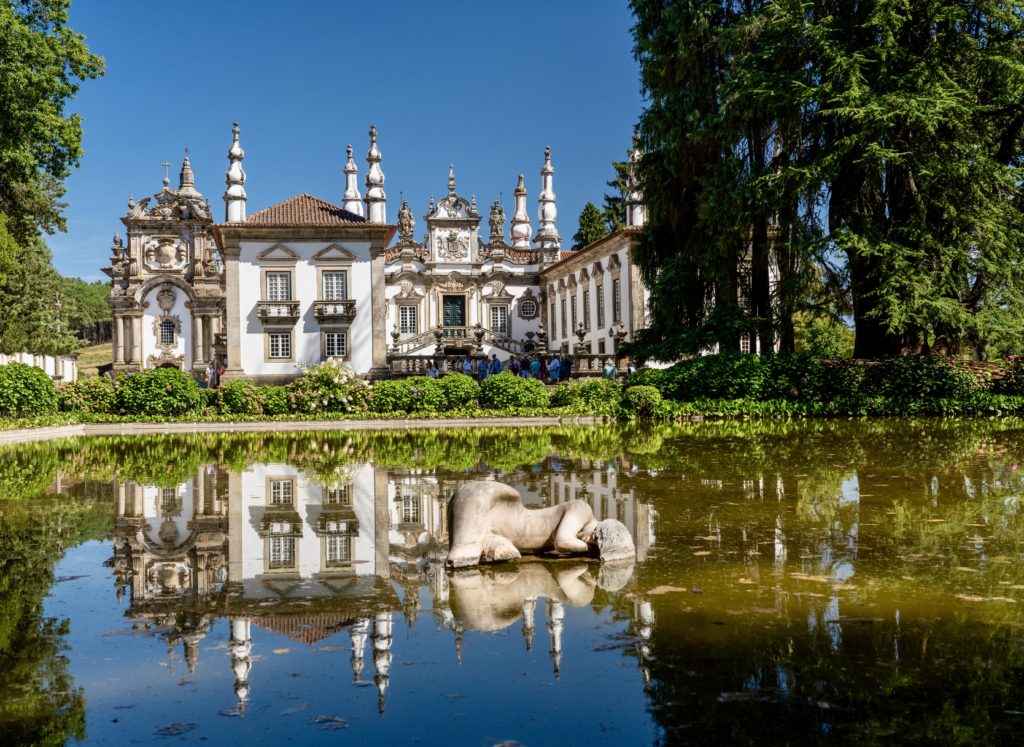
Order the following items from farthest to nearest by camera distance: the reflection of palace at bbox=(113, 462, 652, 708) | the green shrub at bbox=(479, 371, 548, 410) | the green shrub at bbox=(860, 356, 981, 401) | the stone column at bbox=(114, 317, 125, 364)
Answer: the stone column at bbox=(114, 317, 125, 364) < the green shrub at bbox=(479, 371, 548, 410) < the green shrub at bbox=(860, 356, 981, 401) < the reflection of palace at bbox=(113, 462, 652, 708)

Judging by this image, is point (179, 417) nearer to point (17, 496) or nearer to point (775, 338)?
point (17, 496)

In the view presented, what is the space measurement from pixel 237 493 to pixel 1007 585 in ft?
24.3

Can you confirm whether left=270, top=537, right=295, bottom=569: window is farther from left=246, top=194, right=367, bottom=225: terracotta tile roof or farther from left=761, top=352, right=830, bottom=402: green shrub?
left=246, top=194, right=367, bottom=225: terracotta tile roof

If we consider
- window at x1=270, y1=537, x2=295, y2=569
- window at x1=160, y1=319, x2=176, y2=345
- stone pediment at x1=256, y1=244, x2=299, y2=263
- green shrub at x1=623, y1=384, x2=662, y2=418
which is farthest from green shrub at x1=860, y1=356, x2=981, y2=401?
window at x1=160, y1=319, x2=176, y2=345

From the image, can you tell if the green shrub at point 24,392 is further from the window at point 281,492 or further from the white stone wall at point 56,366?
the white stone wall at point 56,366

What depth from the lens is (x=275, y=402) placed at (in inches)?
886

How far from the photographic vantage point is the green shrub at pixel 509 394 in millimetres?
22766

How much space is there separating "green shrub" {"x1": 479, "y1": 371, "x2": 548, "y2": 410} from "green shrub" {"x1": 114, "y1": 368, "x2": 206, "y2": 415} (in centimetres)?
746

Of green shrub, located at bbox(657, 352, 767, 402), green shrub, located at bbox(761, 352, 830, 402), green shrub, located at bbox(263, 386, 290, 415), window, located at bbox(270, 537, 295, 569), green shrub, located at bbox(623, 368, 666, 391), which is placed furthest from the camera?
green shrub, located at bbox(263, 386, 290, 415)

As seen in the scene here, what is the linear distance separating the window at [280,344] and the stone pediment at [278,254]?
2740 mm

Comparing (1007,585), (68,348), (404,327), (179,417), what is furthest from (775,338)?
(68,348)

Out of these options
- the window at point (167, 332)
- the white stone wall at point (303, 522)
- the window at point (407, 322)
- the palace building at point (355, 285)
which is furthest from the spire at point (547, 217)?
the white stone wall at point (303, 522)

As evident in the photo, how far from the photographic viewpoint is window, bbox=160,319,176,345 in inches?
1961

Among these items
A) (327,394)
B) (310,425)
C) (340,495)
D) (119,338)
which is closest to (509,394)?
(327,394)
